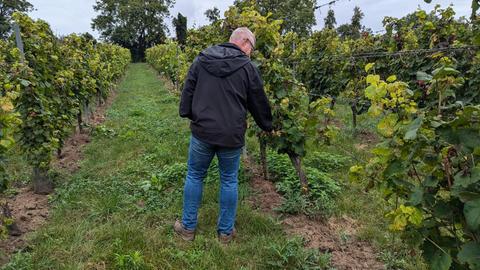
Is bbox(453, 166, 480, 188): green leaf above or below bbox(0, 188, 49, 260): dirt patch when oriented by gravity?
above

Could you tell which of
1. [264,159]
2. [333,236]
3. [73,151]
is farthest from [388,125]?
[73,151]

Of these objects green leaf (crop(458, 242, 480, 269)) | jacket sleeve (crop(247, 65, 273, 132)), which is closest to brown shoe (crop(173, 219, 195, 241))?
jacket sleeve (crop(247, 65, 273, 132))

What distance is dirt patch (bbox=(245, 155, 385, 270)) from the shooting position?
336 centimetres

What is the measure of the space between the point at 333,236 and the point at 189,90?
1.94 meters

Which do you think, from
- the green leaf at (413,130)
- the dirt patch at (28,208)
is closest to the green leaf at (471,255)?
the green leaf at (413,130)

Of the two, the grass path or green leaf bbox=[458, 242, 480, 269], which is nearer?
green leaf bbox=[458, 242, 480, 269]

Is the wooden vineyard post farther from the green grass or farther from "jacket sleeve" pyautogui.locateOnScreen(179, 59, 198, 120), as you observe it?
"jacket sleeve" pyautogui.locateOnScreen(179, 59, 198, 120)

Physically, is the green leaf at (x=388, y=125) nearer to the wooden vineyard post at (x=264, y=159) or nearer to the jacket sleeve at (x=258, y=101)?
the jacket sleeve at (x=258, y=101)

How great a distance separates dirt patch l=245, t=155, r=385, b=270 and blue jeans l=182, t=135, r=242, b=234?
689mm

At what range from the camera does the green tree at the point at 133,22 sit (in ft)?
180

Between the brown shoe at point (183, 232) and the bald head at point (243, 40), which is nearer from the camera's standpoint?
the bald head at point (243, 40)

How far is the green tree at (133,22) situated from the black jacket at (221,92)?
2084 inches

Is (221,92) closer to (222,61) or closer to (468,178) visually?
(222,61)

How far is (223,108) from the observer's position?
10.5ft
